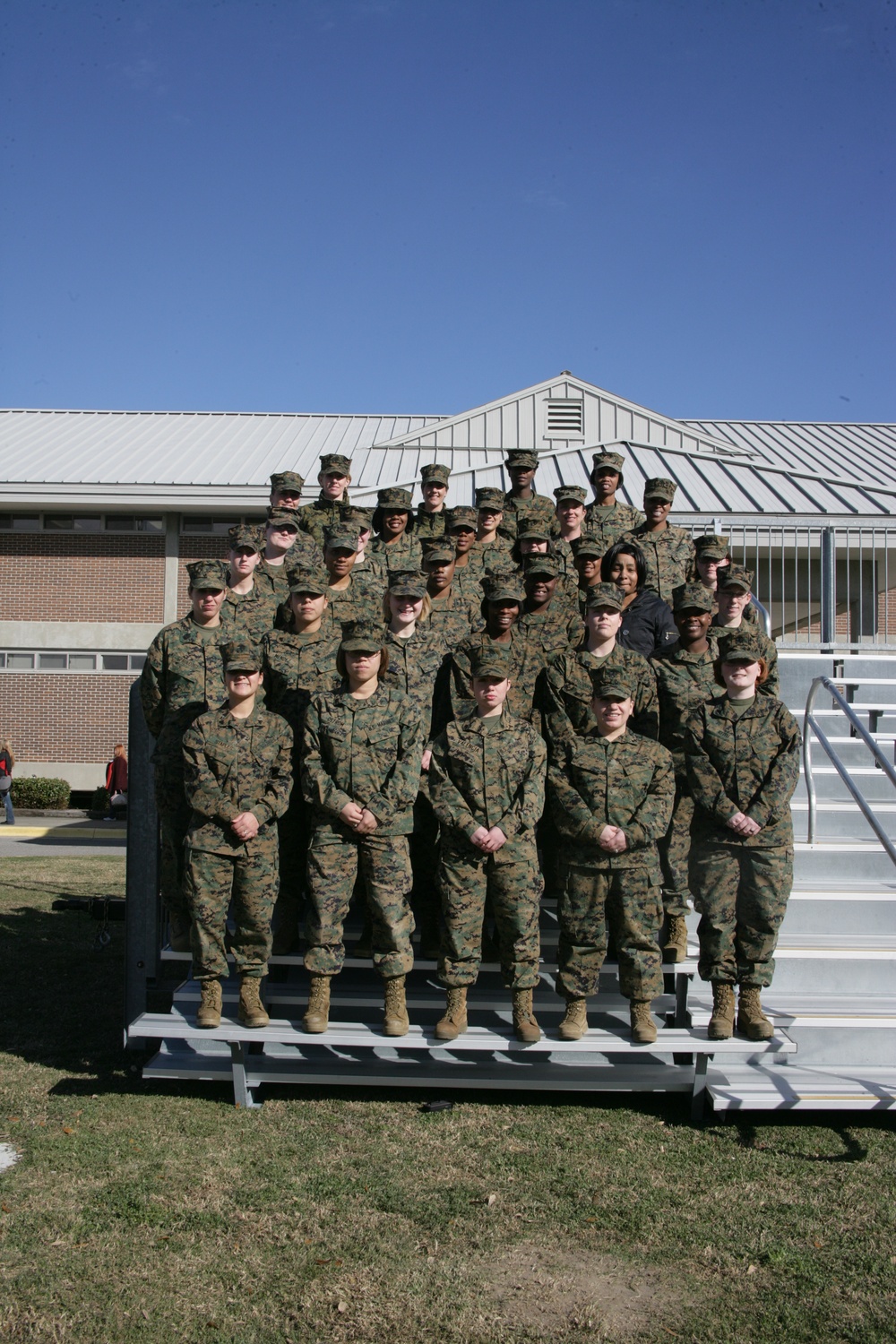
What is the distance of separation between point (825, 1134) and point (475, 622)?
133 inches

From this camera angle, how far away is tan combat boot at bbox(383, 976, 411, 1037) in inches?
211

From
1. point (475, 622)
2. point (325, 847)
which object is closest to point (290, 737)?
point (325, 847)

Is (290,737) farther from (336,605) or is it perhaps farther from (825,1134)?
(825,1134)

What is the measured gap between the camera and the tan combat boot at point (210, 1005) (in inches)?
212

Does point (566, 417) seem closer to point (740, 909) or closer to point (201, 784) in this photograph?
point (740, 909)

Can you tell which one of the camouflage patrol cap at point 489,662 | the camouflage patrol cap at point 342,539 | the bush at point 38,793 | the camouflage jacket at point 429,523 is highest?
the camouflage jacket at point 429,523

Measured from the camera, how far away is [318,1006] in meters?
5.34

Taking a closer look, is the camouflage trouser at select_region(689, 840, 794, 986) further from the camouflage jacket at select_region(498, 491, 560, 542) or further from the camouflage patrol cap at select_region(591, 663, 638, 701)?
the camouflage jacket at select_region(498, 491, 560, 542)

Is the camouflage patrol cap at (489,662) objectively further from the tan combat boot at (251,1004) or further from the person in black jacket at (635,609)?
the tan combat boot at (251,1004)

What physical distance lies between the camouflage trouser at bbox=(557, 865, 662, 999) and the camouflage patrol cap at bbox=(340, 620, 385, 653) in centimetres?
144

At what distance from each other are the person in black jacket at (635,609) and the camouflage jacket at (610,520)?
146cm

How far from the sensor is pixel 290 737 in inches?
218

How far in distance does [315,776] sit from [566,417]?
18.7m

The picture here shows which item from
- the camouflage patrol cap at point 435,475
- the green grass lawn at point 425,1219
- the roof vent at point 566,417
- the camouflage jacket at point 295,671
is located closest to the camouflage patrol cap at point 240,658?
the camouflage jacket at point 295,671
